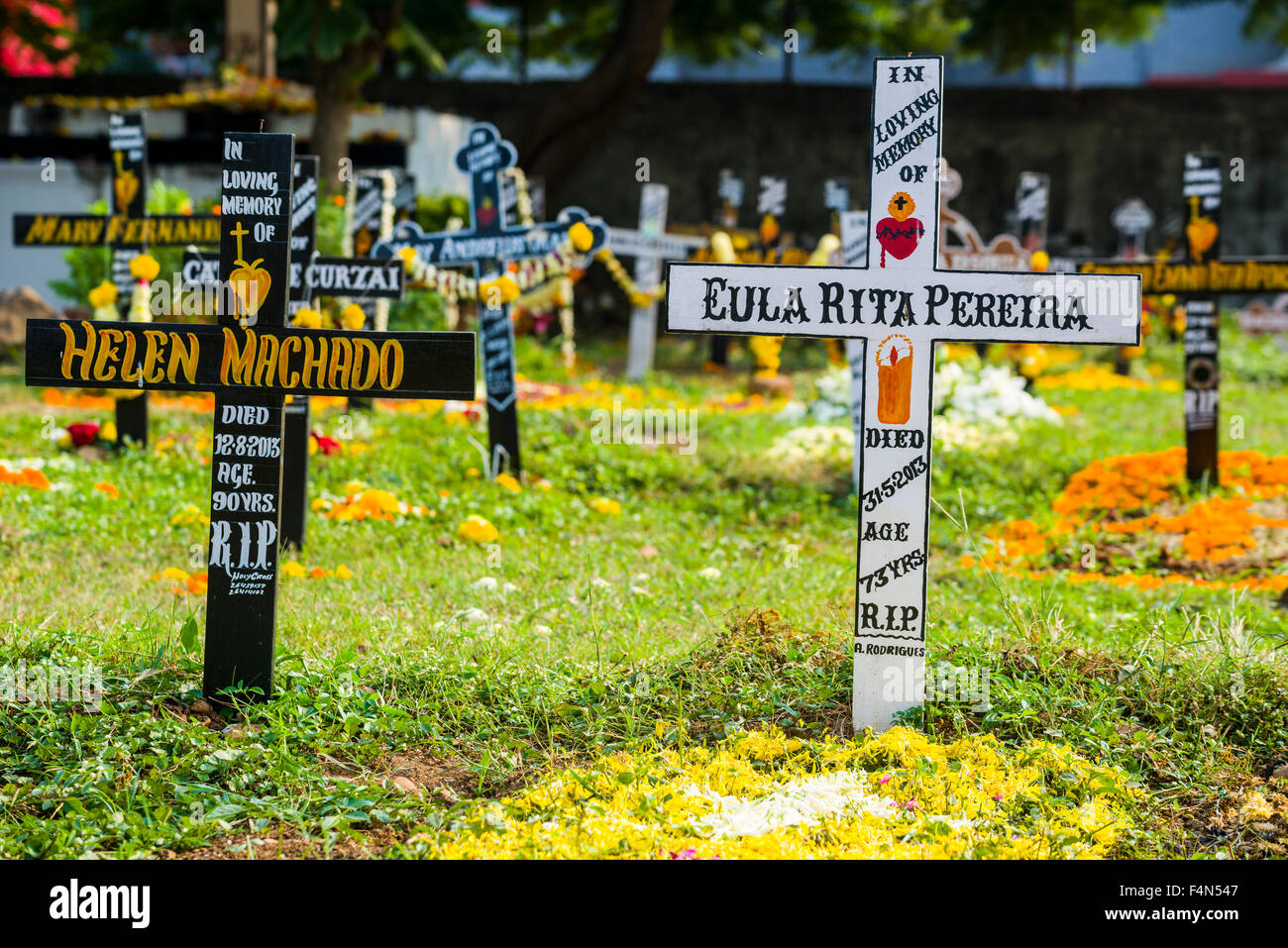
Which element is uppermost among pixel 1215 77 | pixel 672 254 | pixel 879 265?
pixel 1215 77

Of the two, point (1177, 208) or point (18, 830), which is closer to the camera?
point (18, 830)

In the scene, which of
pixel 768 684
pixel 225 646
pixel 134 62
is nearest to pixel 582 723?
pixel 768 684

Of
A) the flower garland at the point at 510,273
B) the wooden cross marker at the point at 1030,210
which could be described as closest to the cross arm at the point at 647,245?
the wooden cross marker at the point at 1030,210

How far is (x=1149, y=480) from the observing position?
888cm

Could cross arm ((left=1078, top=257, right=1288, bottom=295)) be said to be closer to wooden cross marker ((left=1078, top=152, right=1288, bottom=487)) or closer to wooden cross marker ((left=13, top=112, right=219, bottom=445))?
wooden cross marker ((left=1078, top=152, right=1288, bottom=487))

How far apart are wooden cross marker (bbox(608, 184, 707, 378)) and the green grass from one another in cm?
700

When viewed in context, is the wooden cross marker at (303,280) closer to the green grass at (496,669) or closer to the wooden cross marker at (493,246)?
the green grass at (496,669)

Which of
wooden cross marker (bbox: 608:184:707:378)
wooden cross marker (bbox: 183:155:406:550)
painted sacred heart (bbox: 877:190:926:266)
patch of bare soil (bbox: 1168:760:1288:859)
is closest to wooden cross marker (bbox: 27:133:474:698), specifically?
painted sacred heart (bbox: 877:190:926:266)

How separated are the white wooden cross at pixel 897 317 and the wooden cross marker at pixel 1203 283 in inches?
202

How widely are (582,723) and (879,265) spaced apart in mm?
1820

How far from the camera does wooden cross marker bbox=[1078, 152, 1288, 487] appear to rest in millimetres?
8859

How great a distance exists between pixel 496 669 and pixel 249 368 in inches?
52.4
